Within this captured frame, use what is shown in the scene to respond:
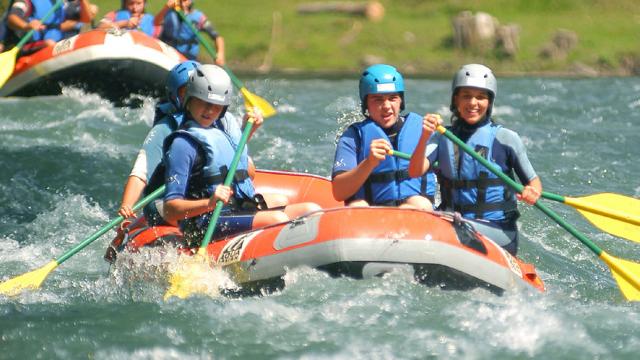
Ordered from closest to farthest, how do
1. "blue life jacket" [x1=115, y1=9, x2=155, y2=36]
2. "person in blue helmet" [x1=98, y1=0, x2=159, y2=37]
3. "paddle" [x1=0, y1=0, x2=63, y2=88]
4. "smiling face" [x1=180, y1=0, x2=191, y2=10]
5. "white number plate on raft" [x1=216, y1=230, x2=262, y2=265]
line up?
"white number plate on raft" [x1=216, y1=230, x2=262, y2=265] → "paddle" [x1=0, y1=0, x2=63, y2=88] → "smiling face" [x1=180, y1=0, x2=191, y2=10] → "person in blue helmet" [x1=98, y1=0, x2=159, y2=37] → "blue life jacket" [x1=115, y1=9, x2=155, y2=36]

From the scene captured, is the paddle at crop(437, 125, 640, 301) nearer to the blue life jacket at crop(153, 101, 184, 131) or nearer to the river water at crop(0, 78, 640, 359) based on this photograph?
the river water at crop(0, 78, 640, 359)

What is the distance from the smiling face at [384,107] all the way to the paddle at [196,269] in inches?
30.3

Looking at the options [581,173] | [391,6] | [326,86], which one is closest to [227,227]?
[581,173]

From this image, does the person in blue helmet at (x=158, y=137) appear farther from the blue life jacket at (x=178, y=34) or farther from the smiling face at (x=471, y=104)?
the blue life jacket at (x=178, y=34)

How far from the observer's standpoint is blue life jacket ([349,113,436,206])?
22.2 feet

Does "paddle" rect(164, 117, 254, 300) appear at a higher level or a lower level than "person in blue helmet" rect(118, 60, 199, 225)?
lower

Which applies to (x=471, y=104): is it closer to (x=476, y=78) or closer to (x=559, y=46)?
(x=476, y=78)

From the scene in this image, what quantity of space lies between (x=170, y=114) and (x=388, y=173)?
1530 mm

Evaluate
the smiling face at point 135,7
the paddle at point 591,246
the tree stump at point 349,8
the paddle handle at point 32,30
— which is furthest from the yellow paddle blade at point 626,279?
the tree stump at point 349,8

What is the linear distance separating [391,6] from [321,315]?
1643cm

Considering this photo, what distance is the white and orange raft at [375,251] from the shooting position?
6035mm

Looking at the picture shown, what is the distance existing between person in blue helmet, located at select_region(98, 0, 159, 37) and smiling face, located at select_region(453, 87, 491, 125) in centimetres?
685

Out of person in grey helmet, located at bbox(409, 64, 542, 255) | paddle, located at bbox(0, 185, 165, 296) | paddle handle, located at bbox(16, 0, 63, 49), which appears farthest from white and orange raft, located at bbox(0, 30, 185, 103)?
person in grey helmet, located at bbox(409, 64, 542, 255)

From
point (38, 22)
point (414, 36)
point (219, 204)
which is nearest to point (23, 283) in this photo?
point (219, 204)
